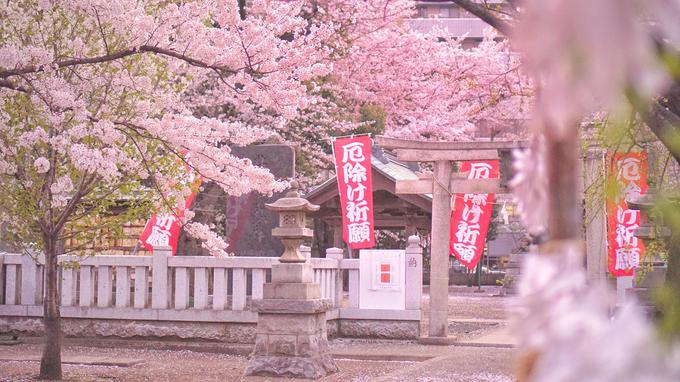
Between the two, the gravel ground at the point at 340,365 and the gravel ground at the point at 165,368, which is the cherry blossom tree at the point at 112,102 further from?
the gravel ground at the point at 340,365

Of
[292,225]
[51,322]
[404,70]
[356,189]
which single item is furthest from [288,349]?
[404,70]

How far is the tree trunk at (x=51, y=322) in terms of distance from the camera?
329 inches

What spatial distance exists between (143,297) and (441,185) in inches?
181

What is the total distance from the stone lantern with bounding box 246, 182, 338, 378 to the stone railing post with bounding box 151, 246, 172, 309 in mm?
2809

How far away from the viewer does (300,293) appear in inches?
373

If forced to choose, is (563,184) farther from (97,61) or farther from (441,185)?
(441,185)

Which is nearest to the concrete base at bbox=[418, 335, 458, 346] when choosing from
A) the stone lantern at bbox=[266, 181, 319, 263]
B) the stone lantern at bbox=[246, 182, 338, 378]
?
the stone lantern at bbox=[246, 182, 338, 378]

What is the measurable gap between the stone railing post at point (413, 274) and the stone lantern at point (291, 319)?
3214 mm

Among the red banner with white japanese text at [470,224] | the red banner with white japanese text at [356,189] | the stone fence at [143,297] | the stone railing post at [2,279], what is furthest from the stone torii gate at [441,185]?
the stone railing post at [2,279]

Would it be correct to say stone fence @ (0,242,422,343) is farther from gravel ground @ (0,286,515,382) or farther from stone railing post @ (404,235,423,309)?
gravel ground @ (0,286,515,382)

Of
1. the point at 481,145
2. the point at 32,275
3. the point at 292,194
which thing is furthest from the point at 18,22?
the point at 481,145

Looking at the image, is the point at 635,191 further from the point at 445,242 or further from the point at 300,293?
the point at 300,293

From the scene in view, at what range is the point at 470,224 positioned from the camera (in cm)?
1551

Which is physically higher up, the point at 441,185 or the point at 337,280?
the point at 441,185
